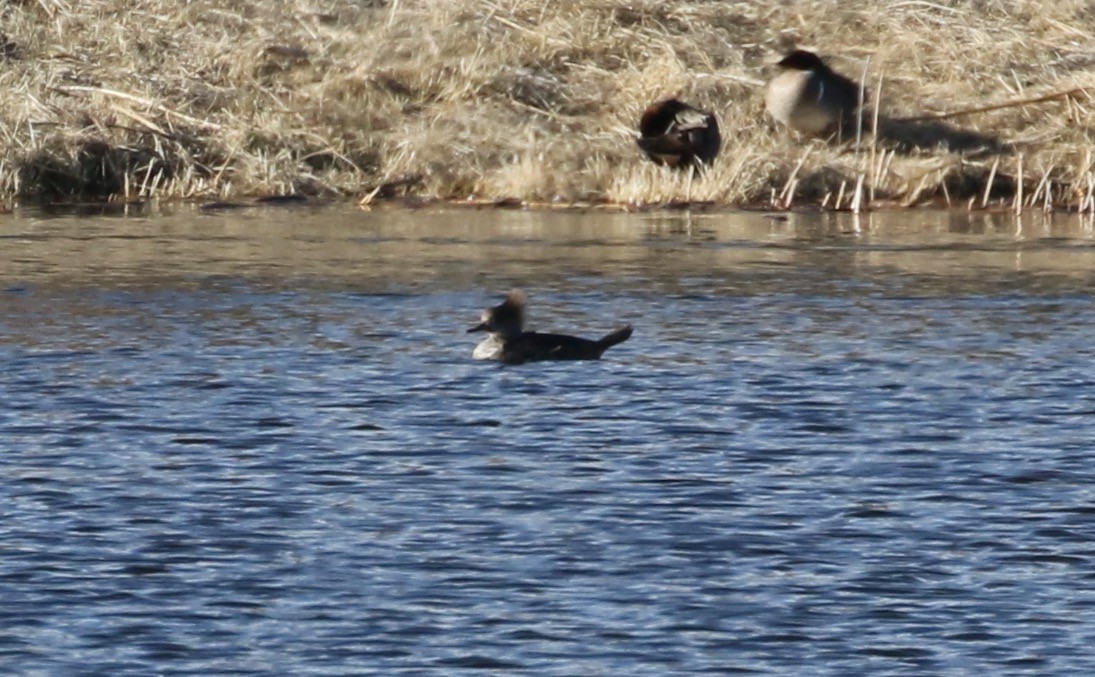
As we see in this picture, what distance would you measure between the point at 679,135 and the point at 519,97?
2.77 metres

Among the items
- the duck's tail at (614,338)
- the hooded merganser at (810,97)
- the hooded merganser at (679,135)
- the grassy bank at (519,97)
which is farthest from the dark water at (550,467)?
the hooded merganser at (810,97)

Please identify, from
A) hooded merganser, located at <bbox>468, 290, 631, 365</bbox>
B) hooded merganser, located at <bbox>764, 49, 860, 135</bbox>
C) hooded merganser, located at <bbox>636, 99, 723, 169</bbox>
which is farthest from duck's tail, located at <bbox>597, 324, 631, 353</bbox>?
hooded merganser, located at <bbox>764, 49, 860, 135</bbox>

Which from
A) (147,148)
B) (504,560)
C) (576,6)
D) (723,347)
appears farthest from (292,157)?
(504,560)

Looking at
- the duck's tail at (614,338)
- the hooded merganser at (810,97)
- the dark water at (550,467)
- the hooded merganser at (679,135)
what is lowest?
the dark water at (550,467)

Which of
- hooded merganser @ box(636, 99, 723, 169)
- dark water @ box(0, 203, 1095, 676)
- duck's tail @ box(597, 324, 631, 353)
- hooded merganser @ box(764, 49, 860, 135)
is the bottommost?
dark water @ box(0, 203, 1095, 676)

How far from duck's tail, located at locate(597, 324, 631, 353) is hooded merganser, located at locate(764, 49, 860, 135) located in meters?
9.70

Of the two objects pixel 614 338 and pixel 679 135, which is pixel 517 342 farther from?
pixel 679 135

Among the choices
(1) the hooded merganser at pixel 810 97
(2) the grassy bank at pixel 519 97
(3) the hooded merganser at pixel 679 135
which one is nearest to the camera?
(3) the hooded merganser at pixel 679 135

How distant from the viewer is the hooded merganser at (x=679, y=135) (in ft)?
73.8

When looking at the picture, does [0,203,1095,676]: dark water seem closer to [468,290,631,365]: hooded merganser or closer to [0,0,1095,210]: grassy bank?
[468,290,631,365]: hooded merganser

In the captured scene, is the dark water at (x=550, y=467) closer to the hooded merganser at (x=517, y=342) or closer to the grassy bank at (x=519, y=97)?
the hooded merganser at (x=517, y=342)

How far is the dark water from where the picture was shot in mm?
7711

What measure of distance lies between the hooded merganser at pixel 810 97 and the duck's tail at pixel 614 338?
9.70m

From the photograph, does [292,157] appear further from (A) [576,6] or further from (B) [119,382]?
(B) [119,382]
